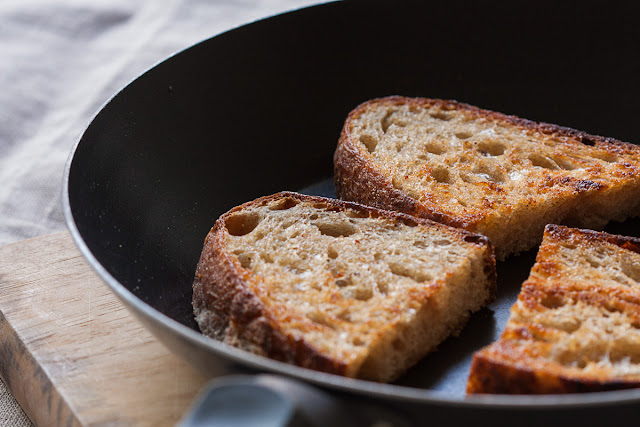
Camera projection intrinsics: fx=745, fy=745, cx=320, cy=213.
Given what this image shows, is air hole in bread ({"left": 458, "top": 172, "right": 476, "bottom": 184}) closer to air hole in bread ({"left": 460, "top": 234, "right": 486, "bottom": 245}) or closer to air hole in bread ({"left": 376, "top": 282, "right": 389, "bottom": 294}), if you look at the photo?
air hole in bread ({"left": 460, "top": 234, "right": 486, "bottom": 245})

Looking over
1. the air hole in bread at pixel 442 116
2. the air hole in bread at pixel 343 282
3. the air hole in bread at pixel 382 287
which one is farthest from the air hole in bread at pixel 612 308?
the air hole in bread at pixel 442 116

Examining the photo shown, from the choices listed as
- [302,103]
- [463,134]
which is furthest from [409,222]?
[302,103]

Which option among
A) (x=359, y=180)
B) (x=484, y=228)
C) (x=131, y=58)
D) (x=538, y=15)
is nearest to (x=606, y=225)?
(x=484, y=228)

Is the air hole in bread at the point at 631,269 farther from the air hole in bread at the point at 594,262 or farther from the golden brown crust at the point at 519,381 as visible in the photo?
the golden brown crust at the point at 519,381

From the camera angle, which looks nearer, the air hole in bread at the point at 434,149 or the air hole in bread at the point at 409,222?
the air hole in bread at the point at 409,222

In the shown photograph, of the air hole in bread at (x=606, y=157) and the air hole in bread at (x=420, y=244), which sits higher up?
the air hole in bread at (x=606, y=157)

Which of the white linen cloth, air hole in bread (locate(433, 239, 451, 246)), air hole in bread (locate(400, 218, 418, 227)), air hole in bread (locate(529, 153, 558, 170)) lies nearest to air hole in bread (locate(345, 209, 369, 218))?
air hole in bread (locate(400, 218, 418, 227))
